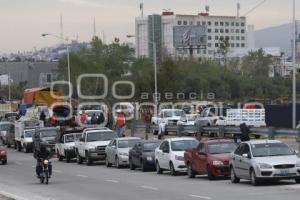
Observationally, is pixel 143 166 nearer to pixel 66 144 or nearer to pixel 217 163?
pixel 217 163

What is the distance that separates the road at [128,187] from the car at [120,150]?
109 cm

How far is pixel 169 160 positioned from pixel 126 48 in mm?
77599

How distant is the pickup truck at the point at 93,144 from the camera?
4300cm

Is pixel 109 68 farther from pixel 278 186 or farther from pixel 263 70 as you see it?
pixel 278 186

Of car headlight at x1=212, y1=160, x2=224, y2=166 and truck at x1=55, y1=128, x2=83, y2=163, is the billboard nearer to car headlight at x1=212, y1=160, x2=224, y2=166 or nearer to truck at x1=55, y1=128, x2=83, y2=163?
truck at x1=55, y1=128, x2=83, y2=163

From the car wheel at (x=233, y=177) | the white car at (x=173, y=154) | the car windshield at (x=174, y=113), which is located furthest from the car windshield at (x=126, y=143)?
the car windshield at (x=174, y=113)

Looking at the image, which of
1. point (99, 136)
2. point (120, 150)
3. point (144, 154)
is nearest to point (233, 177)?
point (144, 154)

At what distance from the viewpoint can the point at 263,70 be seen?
13362cm

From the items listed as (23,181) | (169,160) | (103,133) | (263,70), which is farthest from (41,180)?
(263,70)

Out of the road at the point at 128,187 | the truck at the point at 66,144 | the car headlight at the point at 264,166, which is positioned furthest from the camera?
the truck at the point at 66,144

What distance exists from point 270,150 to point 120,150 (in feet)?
46.0

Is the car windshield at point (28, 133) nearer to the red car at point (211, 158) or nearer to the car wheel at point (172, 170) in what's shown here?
the car wheel at point (172, 170)

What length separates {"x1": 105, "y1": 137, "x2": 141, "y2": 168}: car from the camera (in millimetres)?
38900

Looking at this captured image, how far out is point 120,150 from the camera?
127 ft
